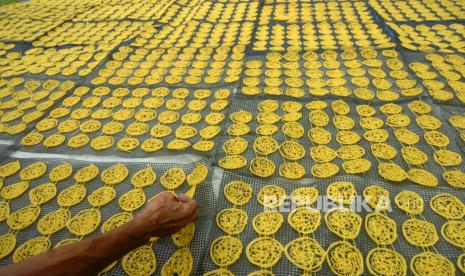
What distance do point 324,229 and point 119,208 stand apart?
→ 2.43 ft

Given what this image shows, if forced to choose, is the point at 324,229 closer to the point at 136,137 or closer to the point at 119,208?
the point at 119,208

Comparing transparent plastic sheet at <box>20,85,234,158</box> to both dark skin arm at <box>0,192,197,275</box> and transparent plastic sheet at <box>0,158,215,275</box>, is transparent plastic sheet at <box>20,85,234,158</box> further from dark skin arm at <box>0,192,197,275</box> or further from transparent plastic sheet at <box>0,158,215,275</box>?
dark skin arm at <box>0,192,197,275</box>

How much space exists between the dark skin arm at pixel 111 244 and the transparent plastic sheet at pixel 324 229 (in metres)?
0.16

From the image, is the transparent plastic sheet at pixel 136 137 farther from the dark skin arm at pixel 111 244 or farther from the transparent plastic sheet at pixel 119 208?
the dark skin arm at pixel 111 244

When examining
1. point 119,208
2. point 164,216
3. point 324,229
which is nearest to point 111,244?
point 164,216

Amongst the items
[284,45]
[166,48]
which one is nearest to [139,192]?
[166,48]

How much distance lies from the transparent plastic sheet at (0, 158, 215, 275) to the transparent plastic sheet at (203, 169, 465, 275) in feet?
0.13

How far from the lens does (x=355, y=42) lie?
204 cm

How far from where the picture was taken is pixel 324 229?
96 cm

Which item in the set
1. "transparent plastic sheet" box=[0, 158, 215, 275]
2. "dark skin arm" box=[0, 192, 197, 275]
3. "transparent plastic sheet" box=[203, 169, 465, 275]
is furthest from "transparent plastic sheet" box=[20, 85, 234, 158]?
"dark skin arm" box=[0, 192, 197, 275]

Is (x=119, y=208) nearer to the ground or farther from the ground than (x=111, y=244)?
nearer to the ground

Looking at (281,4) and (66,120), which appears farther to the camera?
(281,4)

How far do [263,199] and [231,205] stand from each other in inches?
4.7

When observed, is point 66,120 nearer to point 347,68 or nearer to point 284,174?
point 284,174
